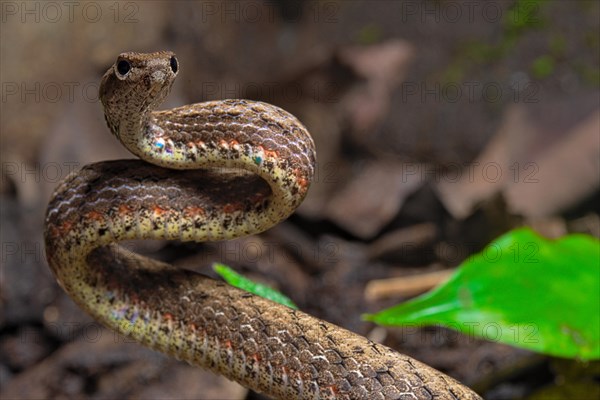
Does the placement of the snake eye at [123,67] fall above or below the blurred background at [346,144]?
above

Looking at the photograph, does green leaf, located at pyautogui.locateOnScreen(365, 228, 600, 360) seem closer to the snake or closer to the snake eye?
the snake

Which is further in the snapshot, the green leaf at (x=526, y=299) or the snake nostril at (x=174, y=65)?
the green leaf at (x=526, y=299)

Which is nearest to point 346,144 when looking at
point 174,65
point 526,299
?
point 526,299

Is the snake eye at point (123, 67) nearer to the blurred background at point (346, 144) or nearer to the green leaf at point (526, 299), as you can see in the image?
the green leaf at point (526, 299)

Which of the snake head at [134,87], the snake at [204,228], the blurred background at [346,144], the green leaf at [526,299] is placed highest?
the snake head at [134,87]

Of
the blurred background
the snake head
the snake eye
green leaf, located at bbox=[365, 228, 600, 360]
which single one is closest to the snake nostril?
the snake head

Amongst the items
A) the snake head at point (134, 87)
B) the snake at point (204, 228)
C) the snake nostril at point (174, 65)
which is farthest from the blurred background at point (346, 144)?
the snake nostril at point (174, 65)

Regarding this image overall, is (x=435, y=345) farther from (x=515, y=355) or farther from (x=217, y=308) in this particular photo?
(x=217, y=308)

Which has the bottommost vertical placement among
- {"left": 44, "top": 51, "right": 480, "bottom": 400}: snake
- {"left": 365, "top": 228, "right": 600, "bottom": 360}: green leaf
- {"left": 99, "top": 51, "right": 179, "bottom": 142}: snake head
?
{"left": 365, "top": 228, "right": 600, "bottom": 360}: green leaf
